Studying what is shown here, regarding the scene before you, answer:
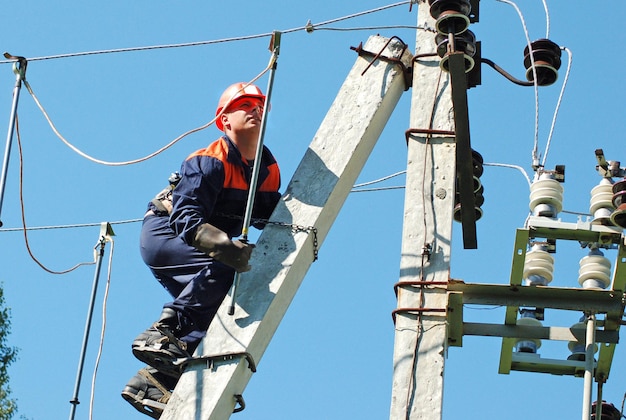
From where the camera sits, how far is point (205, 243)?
6.20 metres

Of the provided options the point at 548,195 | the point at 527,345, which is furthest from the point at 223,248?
the point at 527,345

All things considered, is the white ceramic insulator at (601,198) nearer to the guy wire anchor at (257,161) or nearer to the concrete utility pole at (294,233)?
the concrete utility pole at (294,233)

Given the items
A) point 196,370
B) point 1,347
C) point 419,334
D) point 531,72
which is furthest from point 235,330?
point 1,347

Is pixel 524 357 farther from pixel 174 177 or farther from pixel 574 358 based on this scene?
pixel 174 177

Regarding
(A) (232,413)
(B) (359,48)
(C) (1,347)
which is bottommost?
(A) (232,413)

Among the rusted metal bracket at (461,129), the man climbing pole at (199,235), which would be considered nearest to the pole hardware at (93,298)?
the man climbing pole at (199,235)

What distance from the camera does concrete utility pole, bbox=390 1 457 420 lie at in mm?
6344

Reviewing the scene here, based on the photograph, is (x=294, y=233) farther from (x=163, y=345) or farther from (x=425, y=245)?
(x=163, y=345)

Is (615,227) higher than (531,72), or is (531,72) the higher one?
(531,72)

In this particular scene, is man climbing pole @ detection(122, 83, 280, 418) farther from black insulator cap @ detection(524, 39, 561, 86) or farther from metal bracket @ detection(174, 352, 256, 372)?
black insulator cap @ detection(524, 39, 561, 86)

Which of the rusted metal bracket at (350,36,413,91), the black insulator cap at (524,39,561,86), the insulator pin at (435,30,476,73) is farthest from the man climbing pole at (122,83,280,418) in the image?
the black insulator cap at (524,39,561,86)

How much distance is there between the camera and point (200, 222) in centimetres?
632

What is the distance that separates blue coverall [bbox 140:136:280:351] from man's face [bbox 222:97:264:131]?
0.52ft

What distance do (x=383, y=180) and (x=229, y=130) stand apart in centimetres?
299
